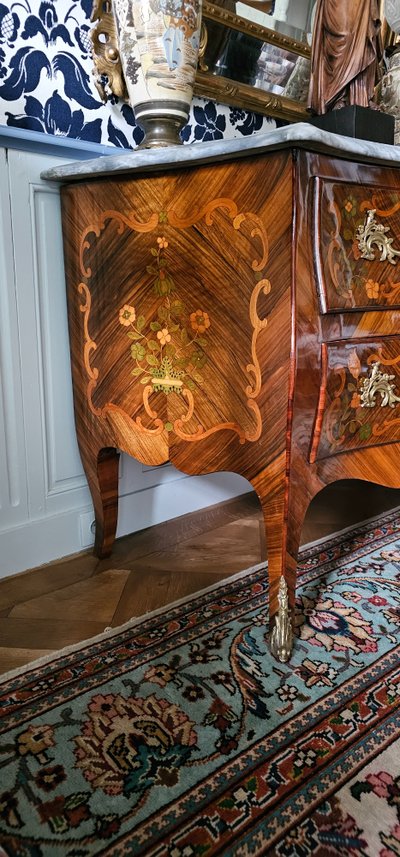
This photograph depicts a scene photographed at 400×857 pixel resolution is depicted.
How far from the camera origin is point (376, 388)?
80cm

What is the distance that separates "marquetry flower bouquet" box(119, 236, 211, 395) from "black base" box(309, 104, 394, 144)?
0.34m

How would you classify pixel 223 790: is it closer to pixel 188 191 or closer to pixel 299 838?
pixel 299 838

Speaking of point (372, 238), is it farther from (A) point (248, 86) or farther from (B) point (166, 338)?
(A) point (248, 86)

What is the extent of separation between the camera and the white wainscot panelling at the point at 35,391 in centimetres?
A: 95

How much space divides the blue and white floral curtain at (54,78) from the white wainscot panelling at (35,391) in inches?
2.8

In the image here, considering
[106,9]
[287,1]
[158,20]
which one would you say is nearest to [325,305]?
[158,20]

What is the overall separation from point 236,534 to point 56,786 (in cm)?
67

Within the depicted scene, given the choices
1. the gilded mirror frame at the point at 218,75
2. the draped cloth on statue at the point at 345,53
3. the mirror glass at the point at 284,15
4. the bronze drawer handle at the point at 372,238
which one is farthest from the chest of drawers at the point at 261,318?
the mirror glass at the point at 284,15

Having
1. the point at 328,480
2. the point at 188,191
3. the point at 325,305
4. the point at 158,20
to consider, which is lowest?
the point at 328,480

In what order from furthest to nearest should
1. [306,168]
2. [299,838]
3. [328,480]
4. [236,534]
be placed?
[236,534] → [328,480] → [306,168] → [299,838]

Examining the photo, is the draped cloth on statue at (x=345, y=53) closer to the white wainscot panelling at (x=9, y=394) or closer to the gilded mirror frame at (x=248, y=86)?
the gilded mirror frame at (x=248, y=86)

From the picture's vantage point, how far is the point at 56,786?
591 mm

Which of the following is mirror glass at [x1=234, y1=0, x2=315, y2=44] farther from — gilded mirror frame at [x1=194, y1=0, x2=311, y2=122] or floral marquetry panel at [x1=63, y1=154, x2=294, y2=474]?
floral marquetry panel at [x1=63, y1=154, x2=294, y2=474]

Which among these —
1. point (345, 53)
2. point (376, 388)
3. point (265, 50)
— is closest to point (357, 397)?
point (376, 388)
